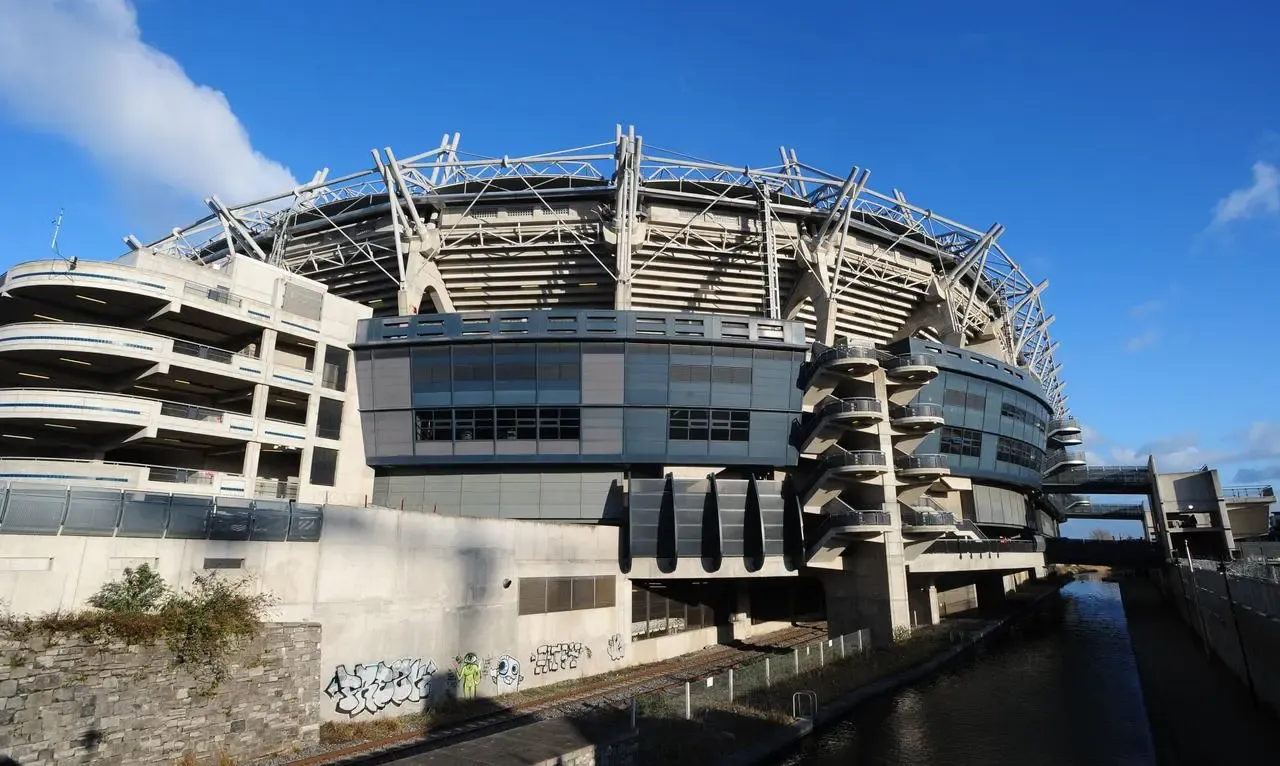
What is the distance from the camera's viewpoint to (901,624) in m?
38.2

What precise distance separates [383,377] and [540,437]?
1057 cm

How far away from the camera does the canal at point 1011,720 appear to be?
19.4 metres

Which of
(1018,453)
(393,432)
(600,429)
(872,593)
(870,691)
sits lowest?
(870,691)

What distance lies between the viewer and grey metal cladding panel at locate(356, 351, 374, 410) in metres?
40.8

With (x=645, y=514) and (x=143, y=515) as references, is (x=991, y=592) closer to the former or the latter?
(x=645, y=514)

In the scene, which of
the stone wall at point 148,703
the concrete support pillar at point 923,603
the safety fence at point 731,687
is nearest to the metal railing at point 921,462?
the concrete support pillar at point 923,603

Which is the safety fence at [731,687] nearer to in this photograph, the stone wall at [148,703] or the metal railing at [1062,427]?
the stone wall at [148,703]

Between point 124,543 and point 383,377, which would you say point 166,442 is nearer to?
point 383,377

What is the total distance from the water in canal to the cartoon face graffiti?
1409cm

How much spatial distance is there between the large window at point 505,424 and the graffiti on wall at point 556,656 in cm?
1256

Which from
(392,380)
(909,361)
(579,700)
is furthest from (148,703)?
(909,361)

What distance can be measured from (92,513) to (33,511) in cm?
135

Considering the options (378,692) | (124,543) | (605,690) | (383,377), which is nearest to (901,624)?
(605,690)

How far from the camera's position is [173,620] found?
19.2 meters
